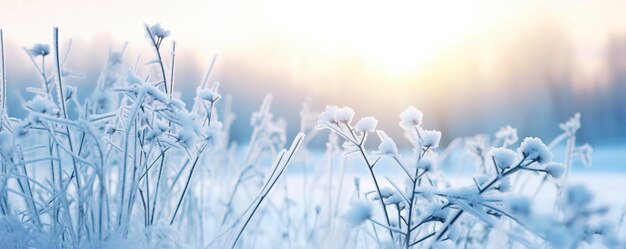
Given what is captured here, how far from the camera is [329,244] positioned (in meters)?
1.91

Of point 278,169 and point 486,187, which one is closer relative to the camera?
point 486,187

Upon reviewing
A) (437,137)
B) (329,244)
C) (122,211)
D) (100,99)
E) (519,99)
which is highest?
(519,99)

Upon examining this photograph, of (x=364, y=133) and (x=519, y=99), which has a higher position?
(x=519, y=99)

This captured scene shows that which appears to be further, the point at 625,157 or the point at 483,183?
the point at 625,157

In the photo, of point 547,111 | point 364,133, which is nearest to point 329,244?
point 364,133

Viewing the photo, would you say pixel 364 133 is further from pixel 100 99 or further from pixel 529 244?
pixel 100 99

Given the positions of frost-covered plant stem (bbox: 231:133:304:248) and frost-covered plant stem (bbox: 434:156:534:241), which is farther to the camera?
frost-covered plant stem (bbox: 231:133:304:248)

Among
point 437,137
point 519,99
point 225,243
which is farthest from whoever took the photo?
point 519,99

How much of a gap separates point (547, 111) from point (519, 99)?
69 cm

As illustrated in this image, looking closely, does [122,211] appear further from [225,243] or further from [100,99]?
[100,99]

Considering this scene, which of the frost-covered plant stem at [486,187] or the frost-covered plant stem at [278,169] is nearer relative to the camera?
the frost-covered plant stem at [486,187]

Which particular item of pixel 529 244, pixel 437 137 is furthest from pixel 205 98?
pixel 529 244

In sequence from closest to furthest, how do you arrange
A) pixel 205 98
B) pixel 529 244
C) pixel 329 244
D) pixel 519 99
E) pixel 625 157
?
pixel 529 244, pixel 205 98, pixel 329 244, pixel 625 157, pixel 519 99

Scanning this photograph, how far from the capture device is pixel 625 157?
26.2 ft
